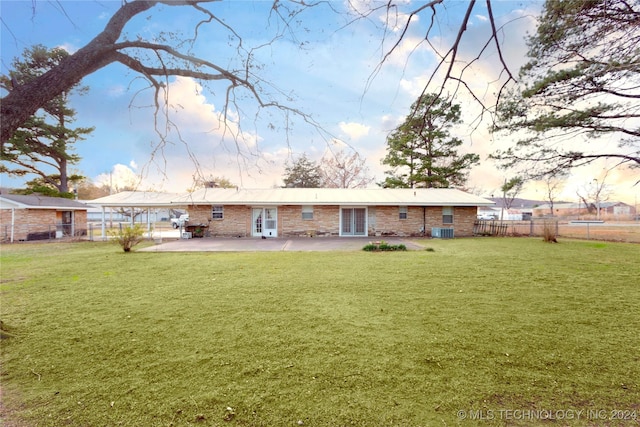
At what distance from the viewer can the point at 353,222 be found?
1911cm

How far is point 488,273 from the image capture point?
7.42 metres

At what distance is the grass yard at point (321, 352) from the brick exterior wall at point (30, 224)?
55.6ft

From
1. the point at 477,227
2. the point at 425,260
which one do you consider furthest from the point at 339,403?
the point at 477,227

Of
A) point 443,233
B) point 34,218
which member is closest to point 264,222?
point 443,233

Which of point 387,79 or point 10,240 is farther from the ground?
point 387,79

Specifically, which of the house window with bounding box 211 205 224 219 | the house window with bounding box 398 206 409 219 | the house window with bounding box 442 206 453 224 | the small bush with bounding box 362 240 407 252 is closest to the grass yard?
the small bush with bounding box 362 240 407 252

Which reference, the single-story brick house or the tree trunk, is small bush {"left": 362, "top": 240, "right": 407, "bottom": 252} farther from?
the tree trunk

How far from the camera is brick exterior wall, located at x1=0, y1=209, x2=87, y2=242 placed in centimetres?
1759

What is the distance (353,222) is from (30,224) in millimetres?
22055

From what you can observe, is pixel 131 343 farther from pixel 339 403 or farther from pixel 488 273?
pixel 488 273

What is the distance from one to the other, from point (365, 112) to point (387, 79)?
0.50 meters

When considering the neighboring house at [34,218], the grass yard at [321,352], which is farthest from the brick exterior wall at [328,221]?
the grass yard at [321,352]

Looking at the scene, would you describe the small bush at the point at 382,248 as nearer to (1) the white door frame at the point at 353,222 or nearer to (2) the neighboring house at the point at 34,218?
(1) the white door frame at the point at 353,222

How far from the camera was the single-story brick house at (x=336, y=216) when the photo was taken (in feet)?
60.7
